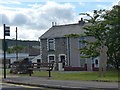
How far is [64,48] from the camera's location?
55562mm

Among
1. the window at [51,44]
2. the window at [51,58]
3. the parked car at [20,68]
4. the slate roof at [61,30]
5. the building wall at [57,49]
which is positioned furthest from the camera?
the window at [51,44]

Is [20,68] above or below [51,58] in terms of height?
below

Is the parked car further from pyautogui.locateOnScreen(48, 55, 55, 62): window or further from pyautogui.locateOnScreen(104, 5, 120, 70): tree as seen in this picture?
pyautogui.locateOnScreen(48, 55, 55, 62): window

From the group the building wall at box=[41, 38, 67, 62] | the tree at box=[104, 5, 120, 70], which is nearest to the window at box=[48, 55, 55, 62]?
the building wall at box=[41, 38, 67, 62]

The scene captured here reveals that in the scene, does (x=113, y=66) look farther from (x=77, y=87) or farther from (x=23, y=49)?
(x=23, y=49)

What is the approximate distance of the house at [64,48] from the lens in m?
52.4

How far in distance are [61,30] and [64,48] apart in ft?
14.9

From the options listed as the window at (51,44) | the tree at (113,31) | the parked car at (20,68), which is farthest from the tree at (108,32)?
the window at (51,44)

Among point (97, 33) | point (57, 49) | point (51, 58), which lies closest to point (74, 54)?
point (57, 49)

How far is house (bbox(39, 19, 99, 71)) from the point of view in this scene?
172 feet

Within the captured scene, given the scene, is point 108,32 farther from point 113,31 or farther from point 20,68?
point 20,68

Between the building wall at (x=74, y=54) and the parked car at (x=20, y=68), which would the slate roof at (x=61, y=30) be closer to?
the building wall at (x=74, y=54)

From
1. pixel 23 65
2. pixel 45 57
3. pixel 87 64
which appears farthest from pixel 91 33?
pixel 45 57

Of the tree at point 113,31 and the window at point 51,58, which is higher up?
the tree at point 113,31
